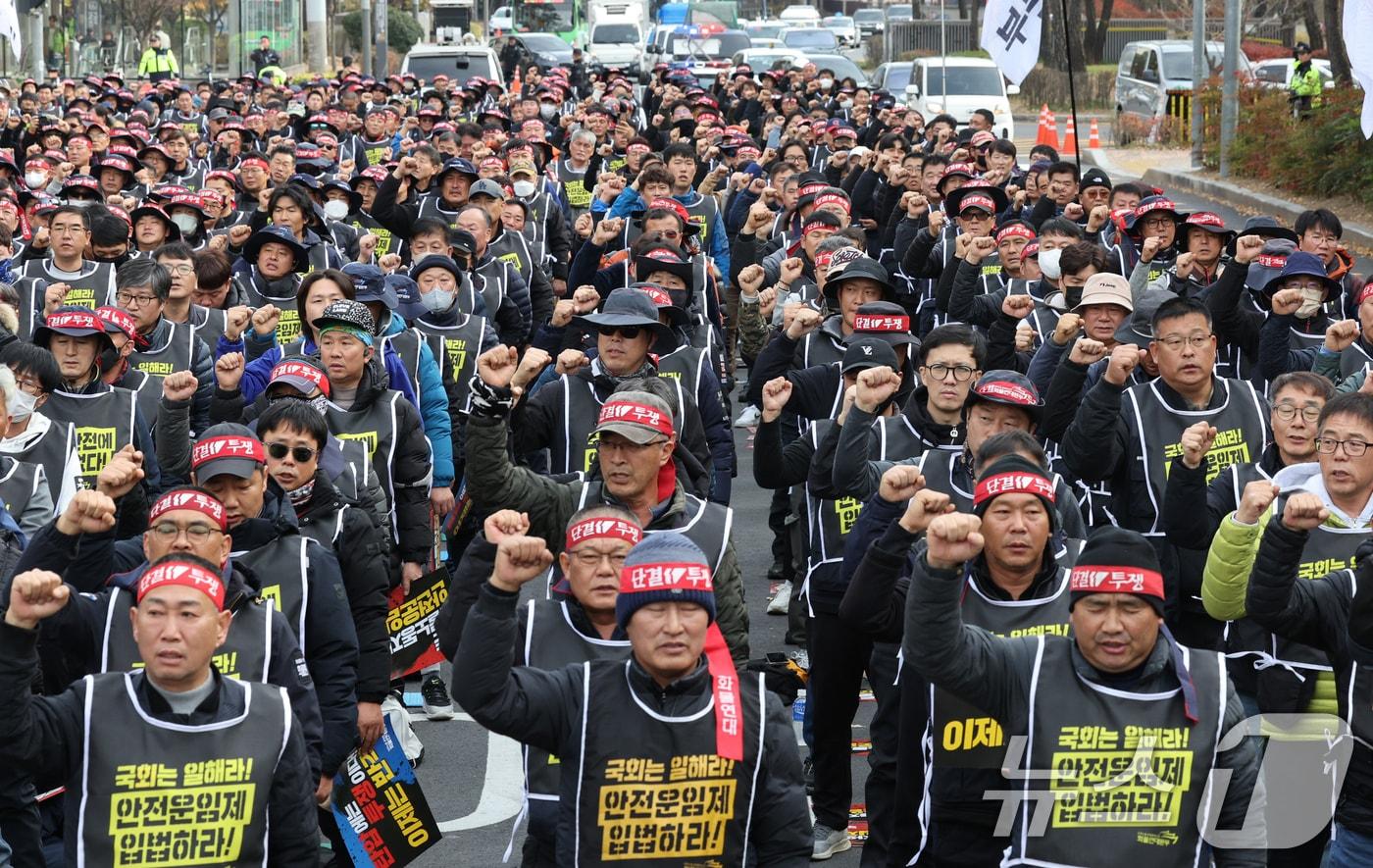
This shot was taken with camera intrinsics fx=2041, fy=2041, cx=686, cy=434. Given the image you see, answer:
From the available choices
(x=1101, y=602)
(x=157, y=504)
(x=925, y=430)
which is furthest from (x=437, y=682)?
(x=1101, y=602)

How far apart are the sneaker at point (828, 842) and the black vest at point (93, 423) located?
3160mm

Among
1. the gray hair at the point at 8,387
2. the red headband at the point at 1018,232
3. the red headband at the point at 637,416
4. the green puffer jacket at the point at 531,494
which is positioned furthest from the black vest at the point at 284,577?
the red headband at the point at 1018,232

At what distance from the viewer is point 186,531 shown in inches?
227

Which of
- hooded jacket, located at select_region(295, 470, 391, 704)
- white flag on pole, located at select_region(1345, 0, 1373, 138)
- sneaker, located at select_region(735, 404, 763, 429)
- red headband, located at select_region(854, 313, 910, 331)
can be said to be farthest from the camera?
sneaker, located at select_region(735, 404, 763, 429)

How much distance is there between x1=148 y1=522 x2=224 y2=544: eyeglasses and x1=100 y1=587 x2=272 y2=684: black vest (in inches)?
7.6

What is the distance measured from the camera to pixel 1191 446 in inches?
252

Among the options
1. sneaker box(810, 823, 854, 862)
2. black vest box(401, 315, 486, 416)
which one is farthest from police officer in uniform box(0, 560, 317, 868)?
black vest box(401, 315, 486, 416)

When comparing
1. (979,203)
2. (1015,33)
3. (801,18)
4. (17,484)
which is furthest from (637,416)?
(801,18)

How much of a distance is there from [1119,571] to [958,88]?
32.8m

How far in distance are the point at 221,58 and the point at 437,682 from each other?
5701 centimetres

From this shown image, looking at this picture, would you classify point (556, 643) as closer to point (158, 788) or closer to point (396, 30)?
point (158, 788)

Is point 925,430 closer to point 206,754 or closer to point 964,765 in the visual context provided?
point 964,765

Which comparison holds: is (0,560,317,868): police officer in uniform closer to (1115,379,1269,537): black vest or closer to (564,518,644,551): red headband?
(564,518,644,551): red headband

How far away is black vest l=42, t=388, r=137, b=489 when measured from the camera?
821 centimetres
